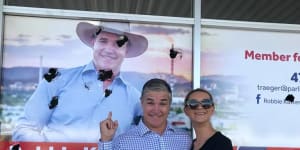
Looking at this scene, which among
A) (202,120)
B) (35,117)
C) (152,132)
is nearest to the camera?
(202,120)

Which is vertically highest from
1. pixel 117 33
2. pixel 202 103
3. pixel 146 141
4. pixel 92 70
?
pixel 117 33

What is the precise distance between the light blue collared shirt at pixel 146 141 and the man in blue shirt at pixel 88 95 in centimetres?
83

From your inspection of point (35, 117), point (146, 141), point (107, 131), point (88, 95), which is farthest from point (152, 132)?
point (35, 117)

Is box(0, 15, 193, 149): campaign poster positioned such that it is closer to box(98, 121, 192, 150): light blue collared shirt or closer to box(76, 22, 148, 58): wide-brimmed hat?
box(76, 22, 148, 58): wide-brimmed hat

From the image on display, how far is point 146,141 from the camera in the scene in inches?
113

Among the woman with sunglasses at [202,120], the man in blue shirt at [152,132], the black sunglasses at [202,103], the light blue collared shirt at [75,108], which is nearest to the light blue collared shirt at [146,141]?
the man in blue shirt at [152,132]

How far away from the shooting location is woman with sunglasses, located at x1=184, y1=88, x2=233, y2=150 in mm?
2691

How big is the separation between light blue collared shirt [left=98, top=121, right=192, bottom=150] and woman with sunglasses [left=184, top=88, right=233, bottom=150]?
0.11 metres

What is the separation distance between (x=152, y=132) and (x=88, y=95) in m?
0.99

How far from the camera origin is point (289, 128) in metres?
3.99

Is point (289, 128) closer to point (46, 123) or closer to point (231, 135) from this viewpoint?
point (231, 135)

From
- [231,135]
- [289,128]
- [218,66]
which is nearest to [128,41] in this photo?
[218,66]

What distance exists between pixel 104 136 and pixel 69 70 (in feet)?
3.52

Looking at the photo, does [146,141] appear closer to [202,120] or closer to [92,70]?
[202,120]
